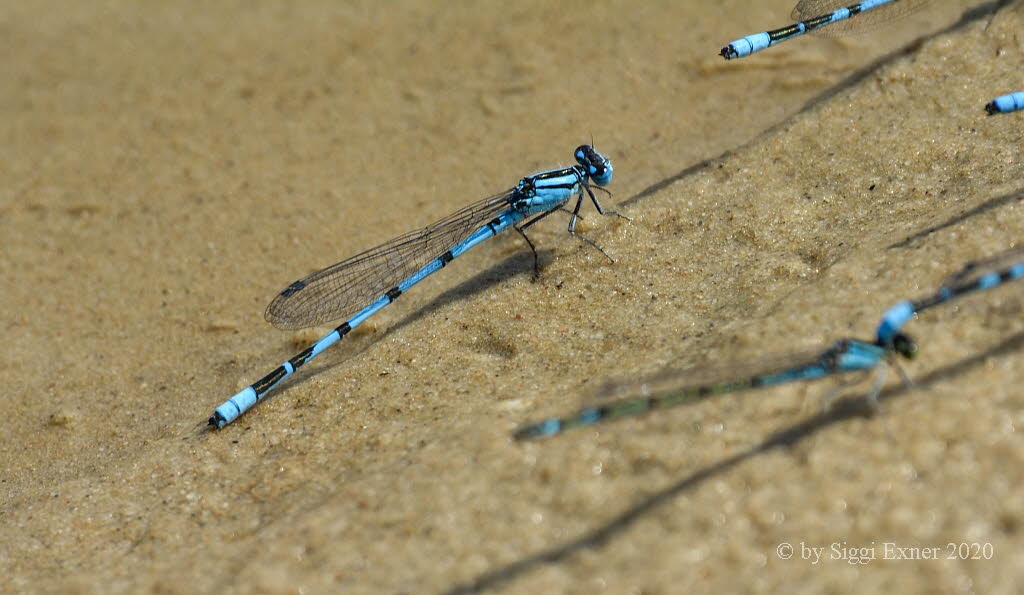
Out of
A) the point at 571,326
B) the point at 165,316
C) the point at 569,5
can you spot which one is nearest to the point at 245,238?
the point at 165,316

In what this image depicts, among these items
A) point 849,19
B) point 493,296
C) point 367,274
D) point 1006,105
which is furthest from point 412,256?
point 849,19

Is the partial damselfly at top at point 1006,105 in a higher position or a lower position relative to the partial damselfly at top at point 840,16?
lower

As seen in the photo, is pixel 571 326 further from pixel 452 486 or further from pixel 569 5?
pixel 569 5

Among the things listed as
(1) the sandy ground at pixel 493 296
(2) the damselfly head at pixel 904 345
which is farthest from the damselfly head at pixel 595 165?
(2) the damselfly head at pixel 904 345

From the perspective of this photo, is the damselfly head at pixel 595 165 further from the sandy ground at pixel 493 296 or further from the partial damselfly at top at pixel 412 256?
the sandy ground at pixel 493 296

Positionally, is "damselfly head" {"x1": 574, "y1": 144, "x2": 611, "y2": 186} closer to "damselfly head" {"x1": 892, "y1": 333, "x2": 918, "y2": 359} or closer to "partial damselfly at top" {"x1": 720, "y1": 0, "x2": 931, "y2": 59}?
"partial damselfly at top" {"x1": 720, "y1": 0, "x2": 931, "y2": 59}

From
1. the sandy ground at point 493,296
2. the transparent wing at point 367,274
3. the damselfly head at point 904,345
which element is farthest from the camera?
the transparent wing at point 367,274

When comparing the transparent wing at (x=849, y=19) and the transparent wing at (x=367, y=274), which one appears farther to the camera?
the transparent wing at (x=849, y=19)
